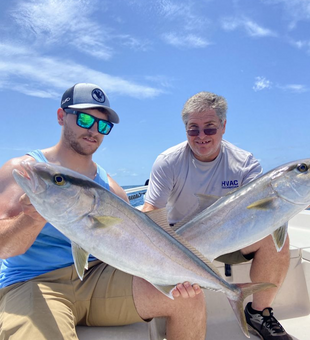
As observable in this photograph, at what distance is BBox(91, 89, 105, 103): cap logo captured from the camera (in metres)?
2.89

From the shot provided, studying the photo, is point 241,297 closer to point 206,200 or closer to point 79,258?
point 206,200

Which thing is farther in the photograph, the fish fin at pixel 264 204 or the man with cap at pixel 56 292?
the fish fin at pixel 264 204

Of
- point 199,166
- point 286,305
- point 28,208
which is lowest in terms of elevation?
point 286,305

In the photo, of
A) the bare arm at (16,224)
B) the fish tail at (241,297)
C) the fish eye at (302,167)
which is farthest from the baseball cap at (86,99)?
the fish tail at (241,297)

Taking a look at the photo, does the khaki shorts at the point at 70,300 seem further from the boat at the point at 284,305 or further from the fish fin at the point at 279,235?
the fish fin at the point at 279,235

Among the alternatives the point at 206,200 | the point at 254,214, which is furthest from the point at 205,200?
the point at 254,214

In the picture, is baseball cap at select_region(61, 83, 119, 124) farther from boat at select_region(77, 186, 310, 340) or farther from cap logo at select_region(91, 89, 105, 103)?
boat at select_region(77, 186, 310, 340)

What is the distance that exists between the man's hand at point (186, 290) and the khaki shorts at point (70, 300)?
0.38 metres

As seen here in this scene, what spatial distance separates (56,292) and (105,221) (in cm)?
78

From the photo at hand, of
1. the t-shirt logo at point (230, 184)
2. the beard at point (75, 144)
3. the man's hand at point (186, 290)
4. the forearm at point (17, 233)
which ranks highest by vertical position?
the beard at point (75, 144)

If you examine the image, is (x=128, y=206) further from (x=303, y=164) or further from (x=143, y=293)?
(x=303, y=164)

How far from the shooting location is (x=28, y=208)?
176 cm

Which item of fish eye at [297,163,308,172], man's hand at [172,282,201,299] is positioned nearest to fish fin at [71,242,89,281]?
man's hand at [172,282,201,299]

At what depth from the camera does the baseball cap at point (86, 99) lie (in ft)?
9.38
